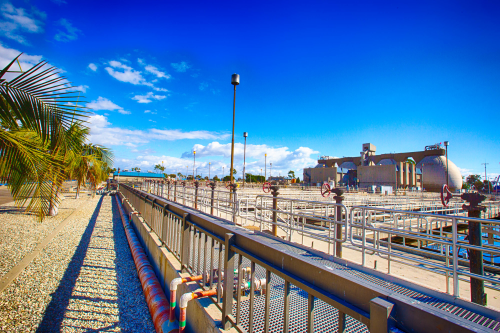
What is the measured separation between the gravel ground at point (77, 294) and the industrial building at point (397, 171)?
276 feet

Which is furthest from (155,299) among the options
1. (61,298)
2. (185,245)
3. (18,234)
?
(18,234)

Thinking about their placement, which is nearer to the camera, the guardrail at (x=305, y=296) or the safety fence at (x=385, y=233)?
the guardrail at (x=305, y=296)

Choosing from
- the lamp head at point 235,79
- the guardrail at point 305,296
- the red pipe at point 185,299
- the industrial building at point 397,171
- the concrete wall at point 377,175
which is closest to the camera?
the guardrail at point 305,296

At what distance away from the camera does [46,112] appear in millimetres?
4262

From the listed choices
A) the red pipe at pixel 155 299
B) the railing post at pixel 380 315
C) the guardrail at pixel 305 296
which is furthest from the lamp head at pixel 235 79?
the railing post at pixel 380 315

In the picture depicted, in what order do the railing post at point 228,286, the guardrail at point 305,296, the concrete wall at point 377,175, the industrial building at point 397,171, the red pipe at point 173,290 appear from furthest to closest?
the industrial building at point 397,171 < the concrete wall at point 377,175 < the red pipe at point 173,290 < the railing post at point 228,286 < the guardrail at point 305,296

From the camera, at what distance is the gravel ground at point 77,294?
3855 mm

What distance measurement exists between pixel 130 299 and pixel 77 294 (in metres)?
1.10

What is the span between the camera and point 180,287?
3.52m

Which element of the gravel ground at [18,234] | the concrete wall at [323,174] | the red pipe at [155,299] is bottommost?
the gravel ground at [18,234]

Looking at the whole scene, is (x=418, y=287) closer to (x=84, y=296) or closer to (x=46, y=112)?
(x=84, y=296)

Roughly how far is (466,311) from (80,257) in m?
8.68

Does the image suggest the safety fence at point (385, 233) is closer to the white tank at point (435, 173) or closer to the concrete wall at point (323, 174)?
the concrete wall at point (323, 174)

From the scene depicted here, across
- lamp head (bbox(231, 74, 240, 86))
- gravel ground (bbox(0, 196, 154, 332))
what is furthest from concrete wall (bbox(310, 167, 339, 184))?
gravel ground (bbox(0, 196, 154, 332))
